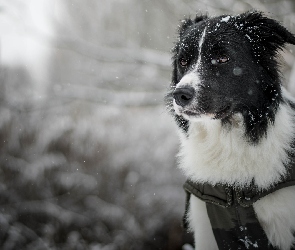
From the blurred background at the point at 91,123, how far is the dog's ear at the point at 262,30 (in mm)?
2650

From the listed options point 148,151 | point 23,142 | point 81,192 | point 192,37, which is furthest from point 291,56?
point 23,142

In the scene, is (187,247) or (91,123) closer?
(187,247)

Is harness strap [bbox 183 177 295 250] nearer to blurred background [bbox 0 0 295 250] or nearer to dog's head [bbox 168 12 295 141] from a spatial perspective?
dog's head [bbox 168 12 295 141]

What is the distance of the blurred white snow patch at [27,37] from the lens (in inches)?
231

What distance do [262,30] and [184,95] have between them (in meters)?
0.78

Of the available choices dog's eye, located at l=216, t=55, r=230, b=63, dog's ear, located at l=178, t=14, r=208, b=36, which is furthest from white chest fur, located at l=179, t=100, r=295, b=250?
dog's ear, located at l=178, t=14, r=208, b=36

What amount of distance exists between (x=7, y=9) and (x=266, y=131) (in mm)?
4987

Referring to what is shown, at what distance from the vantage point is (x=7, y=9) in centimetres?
589

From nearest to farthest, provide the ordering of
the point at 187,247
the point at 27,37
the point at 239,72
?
the point at 239,72
the point at 187,247
the point at 27,37

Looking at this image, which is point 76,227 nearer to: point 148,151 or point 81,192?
point 81,192

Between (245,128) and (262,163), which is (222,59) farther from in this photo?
(262,163)

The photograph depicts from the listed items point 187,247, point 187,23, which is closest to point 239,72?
point 187,23

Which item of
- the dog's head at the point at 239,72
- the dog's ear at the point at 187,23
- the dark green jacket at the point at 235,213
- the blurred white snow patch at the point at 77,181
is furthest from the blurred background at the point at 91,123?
the dog's head at the point at 239,72

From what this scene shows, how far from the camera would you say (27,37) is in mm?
5883
